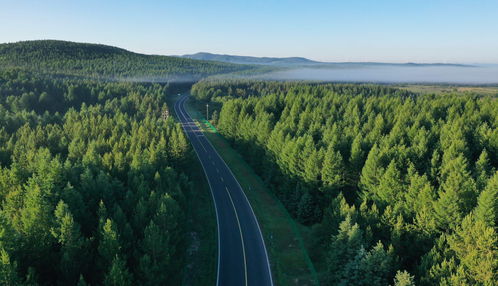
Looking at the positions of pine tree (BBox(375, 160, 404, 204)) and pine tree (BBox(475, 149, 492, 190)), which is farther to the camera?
pine tree (BBox(375, 160, 404, 204))

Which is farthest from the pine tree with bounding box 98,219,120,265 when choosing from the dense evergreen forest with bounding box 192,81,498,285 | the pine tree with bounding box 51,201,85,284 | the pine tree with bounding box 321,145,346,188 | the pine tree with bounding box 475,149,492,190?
the pine tree with bounding box 475,149,492,190

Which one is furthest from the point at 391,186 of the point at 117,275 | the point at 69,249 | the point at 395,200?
the point at 69,249

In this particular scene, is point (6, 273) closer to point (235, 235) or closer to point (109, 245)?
point (109, 245)

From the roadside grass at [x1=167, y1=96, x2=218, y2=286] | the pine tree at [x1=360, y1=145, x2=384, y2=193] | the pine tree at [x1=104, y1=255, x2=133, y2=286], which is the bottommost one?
the roadside grass at [x1=167, y1=96, x2=218, y2=286]

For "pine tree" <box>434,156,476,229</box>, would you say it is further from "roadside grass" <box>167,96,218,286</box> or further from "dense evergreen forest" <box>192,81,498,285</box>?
"roadside grass" <box>167,96,218,286</box>

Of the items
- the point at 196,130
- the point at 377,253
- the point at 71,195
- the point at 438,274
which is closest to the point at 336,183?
the point at 377,253

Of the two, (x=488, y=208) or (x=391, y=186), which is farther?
(x=391, y=186)
